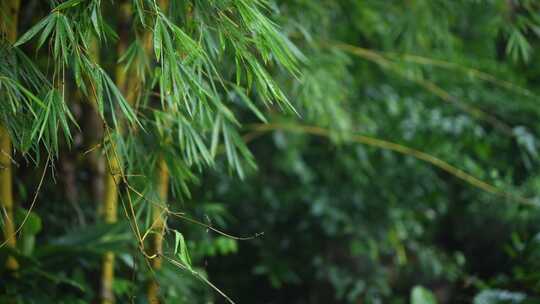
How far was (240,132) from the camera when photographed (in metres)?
2.61

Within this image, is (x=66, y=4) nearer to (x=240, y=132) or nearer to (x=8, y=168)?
(x=8, y=168)

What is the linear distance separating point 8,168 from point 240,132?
4.15 feet

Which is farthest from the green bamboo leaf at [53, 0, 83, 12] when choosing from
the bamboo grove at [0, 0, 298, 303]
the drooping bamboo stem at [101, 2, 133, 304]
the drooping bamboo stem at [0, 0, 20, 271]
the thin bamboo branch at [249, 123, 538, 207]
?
the thin bamboo branch at [249, 123, 538, 207]

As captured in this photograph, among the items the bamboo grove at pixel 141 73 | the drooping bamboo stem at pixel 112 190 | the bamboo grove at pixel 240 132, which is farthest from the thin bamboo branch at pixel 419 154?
the bamboo grove at pixel 141 73

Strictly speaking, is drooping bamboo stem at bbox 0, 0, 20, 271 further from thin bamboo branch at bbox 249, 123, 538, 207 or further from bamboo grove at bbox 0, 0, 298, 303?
thin bamboo branch at bbox 249, 123, 538, 207

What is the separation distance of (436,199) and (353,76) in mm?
671

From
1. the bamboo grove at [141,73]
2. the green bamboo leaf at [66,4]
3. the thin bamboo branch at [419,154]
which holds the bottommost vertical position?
the thin bamboo branch at [419,154]

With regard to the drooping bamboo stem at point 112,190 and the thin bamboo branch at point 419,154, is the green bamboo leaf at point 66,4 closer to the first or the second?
the drooping bamboo stem at point 112,190

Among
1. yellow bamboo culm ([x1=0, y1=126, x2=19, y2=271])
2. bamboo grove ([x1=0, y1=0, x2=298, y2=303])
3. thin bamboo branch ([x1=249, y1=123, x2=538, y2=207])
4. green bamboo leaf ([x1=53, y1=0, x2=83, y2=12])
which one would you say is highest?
green bamboo leaf ([x1=53, y1=0, x2=83, y2=12])

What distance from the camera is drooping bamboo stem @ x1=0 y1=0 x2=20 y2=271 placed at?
128 centimetres

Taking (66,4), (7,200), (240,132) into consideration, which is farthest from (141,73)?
(240,132)

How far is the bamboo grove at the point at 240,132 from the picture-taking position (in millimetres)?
1142

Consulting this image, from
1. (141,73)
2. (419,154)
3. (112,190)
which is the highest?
(141,73)

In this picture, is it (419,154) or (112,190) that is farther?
(419,154)
